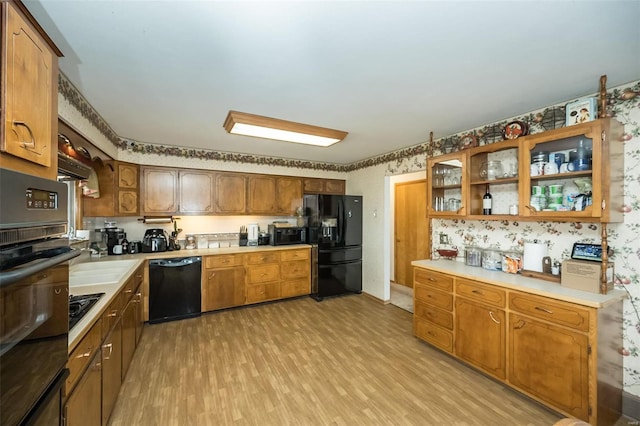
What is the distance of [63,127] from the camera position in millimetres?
2014

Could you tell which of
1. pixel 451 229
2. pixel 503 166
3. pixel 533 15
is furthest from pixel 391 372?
pixel 533 15

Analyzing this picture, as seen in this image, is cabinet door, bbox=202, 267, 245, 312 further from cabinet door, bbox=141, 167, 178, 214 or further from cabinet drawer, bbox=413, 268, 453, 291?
cabinet drawer, bbox=413, 268, 453, 291

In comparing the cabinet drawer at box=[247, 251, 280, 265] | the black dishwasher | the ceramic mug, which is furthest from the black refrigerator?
the ceramic mug

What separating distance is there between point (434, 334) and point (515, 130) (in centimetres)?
221

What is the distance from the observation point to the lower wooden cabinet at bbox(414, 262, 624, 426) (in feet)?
5.79

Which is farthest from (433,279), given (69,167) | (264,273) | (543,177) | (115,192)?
(115,192)

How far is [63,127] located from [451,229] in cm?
398

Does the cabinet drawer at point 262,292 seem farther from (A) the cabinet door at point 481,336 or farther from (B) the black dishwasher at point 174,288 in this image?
(A) the cabinet door at point 481,336

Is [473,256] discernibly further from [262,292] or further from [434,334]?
[262,292]

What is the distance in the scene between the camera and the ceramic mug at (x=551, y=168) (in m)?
2.17

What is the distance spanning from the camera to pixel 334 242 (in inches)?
180

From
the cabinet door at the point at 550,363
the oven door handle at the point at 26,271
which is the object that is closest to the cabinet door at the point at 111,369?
the oven door handle at the point at 26,271

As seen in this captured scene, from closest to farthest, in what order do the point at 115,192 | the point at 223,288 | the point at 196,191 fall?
the point at 115,192 → the point at 223,288 → the point at 196,191

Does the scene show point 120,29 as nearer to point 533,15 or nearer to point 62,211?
point 62,211
